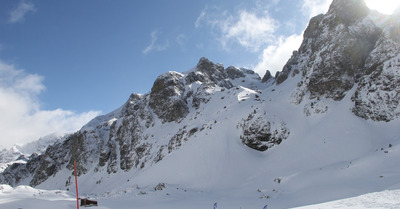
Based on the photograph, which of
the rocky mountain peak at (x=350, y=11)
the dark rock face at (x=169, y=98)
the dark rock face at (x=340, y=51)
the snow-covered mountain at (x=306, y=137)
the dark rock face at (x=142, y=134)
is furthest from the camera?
the dark rock face at (x=169, y=98)

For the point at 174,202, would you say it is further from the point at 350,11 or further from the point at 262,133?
the point at 350,11

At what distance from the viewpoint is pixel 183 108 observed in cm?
6669

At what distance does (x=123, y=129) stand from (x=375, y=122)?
64.8 metres

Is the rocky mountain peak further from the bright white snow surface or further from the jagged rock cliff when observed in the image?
the bright white snow surface

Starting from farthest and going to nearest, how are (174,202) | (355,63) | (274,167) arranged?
(355,63), (274,167), (174,202)

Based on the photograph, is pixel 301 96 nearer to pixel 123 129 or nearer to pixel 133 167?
pixel 133 167

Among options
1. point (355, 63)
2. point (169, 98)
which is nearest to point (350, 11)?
point (355, 63)

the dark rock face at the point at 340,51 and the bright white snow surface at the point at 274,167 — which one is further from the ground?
the dark rock face at the point at 340,51

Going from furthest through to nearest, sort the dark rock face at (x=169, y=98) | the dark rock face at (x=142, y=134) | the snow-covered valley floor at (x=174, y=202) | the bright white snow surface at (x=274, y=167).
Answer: the dark rock face at (x=169, y=98) < the dark rock face at (x=142, y=134) < the bright white snow surface at (x=274, y=167) < the snow-covered valley floor at (x=174, y=202)

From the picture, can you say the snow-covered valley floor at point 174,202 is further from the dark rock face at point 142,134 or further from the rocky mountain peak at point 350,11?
the rocky mountain peak at point 350,11

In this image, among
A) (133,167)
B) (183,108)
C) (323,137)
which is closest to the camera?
(323,137)

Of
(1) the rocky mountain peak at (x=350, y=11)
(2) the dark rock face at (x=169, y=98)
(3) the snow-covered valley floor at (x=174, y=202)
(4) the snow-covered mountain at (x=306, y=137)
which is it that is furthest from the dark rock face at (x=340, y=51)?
(2) the dark rock face at (x=169, y=98)

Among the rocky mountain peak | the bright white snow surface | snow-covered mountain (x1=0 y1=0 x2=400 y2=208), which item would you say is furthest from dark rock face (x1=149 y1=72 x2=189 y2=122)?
the rocky mountain peak

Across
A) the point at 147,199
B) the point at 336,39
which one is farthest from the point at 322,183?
the point at 336,39
